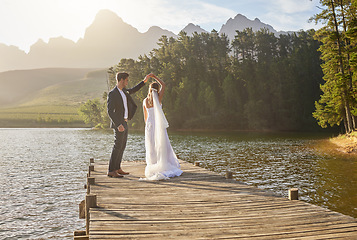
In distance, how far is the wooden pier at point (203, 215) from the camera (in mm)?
4949

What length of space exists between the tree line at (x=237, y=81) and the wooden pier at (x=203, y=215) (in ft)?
216

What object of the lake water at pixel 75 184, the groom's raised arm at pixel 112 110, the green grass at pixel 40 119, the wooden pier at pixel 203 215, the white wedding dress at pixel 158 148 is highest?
the green grass at pixel 40 119

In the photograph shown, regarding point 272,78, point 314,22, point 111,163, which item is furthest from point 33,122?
point 111,163

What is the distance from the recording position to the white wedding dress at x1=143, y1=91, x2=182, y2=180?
A: 1022cm

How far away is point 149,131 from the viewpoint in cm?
1067

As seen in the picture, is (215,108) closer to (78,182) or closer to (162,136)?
(78,182)

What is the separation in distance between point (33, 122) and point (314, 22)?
5111 inches

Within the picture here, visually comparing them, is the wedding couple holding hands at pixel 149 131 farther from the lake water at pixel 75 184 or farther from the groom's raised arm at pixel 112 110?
the lake water at pixel 75 184

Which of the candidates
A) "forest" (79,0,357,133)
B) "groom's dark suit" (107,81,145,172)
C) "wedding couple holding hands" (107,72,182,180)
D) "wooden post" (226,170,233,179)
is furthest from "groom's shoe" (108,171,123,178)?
"forest" (79,0,357,133)

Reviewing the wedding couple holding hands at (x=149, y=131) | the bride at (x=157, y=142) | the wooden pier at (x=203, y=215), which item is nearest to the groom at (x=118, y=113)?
the wedding couple holding hands at (x=149, y=131)

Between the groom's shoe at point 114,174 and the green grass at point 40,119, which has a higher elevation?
the green grass at point 40,119

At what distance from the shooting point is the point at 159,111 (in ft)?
34.8

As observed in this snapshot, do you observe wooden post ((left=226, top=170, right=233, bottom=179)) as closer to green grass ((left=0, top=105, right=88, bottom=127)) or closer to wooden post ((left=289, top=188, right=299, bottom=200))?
wooden post ((left=289, top=188, right=299, bottom=200))

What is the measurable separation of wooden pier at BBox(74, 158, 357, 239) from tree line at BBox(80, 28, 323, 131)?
65691mm
